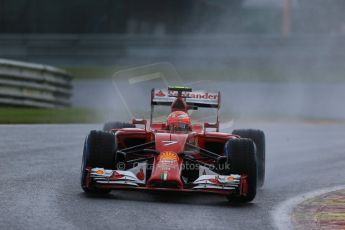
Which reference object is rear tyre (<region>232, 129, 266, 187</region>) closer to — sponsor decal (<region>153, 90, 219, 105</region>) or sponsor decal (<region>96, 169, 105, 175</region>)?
sponsor decal (<region>153, 90, 219, 105</region>)

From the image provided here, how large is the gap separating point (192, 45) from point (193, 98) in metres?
18.2

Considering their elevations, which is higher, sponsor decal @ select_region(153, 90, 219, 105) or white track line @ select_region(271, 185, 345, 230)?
sponsor decal @ select_region(153, 90, 219, 105)

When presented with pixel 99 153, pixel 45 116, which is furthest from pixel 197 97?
pixel 45 116

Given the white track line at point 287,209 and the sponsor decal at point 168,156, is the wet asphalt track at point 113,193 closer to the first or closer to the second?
the white track line at point 287,209

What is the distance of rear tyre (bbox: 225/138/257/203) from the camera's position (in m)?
9.81

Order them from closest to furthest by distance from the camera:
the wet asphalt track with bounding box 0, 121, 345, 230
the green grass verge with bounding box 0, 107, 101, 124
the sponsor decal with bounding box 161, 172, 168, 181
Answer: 1. the wet asphalt track with bounding box 0, 121, 345, 230
2. the sponsor decal with bounding box 161, 172, 168, 181
3. the green grass verge with bounding box 0, 107, 101, 124

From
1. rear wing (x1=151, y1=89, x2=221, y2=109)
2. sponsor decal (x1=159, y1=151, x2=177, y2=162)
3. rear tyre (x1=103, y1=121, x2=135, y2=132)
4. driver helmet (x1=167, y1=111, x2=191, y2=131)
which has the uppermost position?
rear wing (x1=151, y1=89, x2=221, y2=109)

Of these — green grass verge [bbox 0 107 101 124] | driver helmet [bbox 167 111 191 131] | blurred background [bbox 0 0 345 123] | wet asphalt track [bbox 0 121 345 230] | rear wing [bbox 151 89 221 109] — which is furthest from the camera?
blurred background [bbox 0 0 345 123]

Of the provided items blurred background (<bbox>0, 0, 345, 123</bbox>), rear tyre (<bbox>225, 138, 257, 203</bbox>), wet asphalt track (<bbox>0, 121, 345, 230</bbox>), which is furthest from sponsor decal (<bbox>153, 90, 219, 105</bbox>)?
blurred background (<bbox>0, 0, 345, 123</bbox>)

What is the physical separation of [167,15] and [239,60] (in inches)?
137

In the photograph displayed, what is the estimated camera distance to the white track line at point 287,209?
851cm

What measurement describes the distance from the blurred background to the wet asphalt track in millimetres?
9185

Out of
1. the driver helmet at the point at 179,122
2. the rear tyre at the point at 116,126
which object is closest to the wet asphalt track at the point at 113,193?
the rear tyre at the point at 116,126

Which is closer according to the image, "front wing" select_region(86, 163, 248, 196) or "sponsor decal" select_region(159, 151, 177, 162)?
"front wing" select_region(86, 163, 248, 196)
